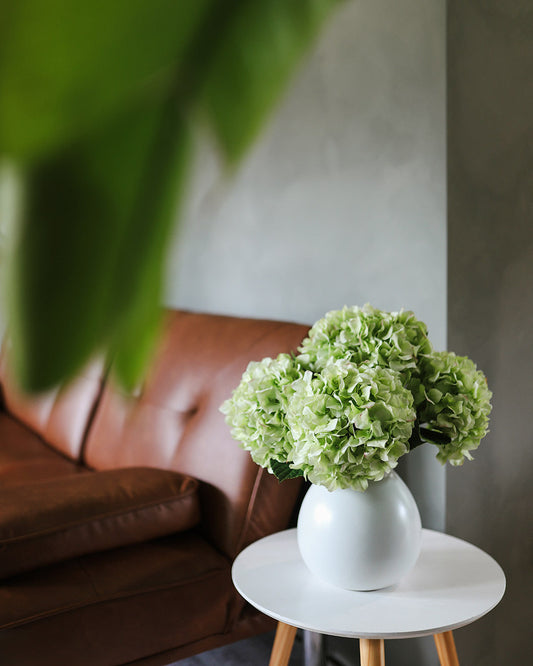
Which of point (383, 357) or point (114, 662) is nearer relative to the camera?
A: point (383, 357)

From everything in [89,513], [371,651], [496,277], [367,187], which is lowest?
[371,651]

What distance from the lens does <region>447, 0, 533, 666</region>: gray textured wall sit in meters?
1.32

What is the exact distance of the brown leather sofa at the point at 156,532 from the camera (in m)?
1.19

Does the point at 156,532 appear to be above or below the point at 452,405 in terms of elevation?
below

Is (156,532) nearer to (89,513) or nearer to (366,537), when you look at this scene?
(89,513)

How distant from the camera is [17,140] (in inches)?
3.1

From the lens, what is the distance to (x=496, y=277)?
4.59 feet

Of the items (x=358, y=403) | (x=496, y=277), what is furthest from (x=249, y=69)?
(x=496, y=277)

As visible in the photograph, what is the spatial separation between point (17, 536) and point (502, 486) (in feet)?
3.36

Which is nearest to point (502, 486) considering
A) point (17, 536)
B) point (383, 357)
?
point (383, 357)

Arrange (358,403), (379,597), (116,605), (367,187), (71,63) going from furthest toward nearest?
(367,187) < (116,605) < (379,597) < (358,403) < (71,63)

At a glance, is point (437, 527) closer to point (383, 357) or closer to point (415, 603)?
point (415, 603)

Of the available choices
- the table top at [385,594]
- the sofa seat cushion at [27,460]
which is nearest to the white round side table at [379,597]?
the table top at [385,594]

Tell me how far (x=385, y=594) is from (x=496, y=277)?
69 centimetres
